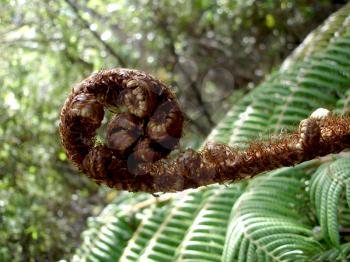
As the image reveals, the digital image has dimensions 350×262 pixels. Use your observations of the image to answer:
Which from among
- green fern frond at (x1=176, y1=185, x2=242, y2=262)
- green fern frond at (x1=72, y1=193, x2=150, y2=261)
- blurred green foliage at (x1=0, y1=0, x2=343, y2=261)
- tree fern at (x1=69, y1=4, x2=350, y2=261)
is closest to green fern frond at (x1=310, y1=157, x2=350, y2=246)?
tree fern at (x1=69, y1=4, x2=350, y2=261)

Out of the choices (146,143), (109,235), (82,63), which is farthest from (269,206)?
(82,63)

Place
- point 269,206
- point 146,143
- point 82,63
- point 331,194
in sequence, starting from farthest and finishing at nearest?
point 82,63, point 269,206, point 331,194, point 146,143

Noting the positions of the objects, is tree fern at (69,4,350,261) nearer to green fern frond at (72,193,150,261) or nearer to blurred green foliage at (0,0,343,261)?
green fern frond at (72,193,150,261)

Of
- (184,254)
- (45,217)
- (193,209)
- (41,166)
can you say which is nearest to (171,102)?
(184,254)

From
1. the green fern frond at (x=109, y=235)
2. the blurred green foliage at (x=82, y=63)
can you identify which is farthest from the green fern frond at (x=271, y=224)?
the blurred green foliage at (x=82, y=63)

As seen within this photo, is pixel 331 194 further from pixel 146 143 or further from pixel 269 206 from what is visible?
pixel 146 143

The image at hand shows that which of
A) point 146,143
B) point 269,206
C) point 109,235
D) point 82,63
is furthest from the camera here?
point 82,63
